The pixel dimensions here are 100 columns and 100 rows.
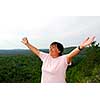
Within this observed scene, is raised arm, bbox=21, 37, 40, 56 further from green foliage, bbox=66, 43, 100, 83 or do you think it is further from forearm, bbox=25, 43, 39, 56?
green foliage, bbox=66, 43, 100, 83

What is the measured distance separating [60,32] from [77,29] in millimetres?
139

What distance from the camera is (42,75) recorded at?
8.80 feet

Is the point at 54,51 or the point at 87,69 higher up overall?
the point at 54,51

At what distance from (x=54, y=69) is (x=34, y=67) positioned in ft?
0.82

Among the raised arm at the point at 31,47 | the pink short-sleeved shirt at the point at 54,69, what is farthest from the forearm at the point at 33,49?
the pink short-sleeved shirt at the point at 54,69

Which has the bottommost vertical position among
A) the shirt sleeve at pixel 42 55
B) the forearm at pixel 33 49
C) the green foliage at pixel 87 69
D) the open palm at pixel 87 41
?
the green foliage at pixel 87 69

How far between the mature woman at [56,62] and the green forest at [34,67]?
9cm

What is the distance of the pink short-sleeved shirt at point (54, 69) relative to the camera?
2.58m

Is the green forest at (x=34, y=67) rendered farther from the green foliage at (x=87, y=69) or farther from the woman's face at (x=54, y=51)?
the woman's face at (x=54, y=51)

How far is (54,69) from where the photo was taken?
A: 2.59 metres

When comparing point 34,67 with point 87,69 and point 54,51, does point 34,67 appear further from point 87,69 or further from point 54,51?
point 87,69

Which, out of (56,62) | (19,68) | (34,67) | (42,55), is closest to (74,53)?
(56,62)
